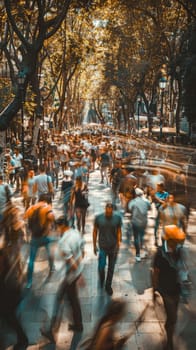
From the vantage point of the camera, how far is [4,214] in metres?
8.18

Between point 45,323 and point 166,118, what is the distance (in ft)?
193

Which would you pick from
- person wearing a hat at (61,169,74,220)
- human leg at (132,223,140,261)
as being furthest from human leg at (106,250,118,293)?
person wearing a hat at (61,169,74,220)

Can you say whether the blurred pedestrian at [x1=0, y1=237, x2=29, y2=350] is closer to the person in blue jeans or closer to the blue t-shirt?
the person in blue jeans

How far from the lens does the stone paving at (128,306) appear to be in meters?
5.18

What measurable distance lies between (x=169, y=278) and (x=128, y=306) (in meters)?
1.33

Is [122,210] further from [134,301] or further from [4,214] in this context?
[134,301]

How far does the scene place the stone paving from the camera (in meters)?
5.18

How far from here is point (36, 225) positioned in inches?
269

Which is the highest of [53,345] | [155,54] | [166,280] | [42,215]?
[155,54]

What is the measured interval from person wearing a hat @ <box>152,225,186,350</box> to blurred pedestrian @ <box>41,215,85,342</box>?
1.03m

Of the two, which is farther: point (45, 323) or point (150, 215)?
point (150, 215)

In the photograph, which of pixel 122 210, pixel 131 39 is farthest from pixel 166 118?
pixel 122 210

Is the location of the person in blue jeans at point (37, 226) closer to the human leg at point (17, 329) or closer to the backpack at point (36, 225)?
the backpack at point (36, 225)

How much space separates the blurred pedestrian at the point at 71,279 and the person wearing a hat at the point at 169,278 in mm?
1028
